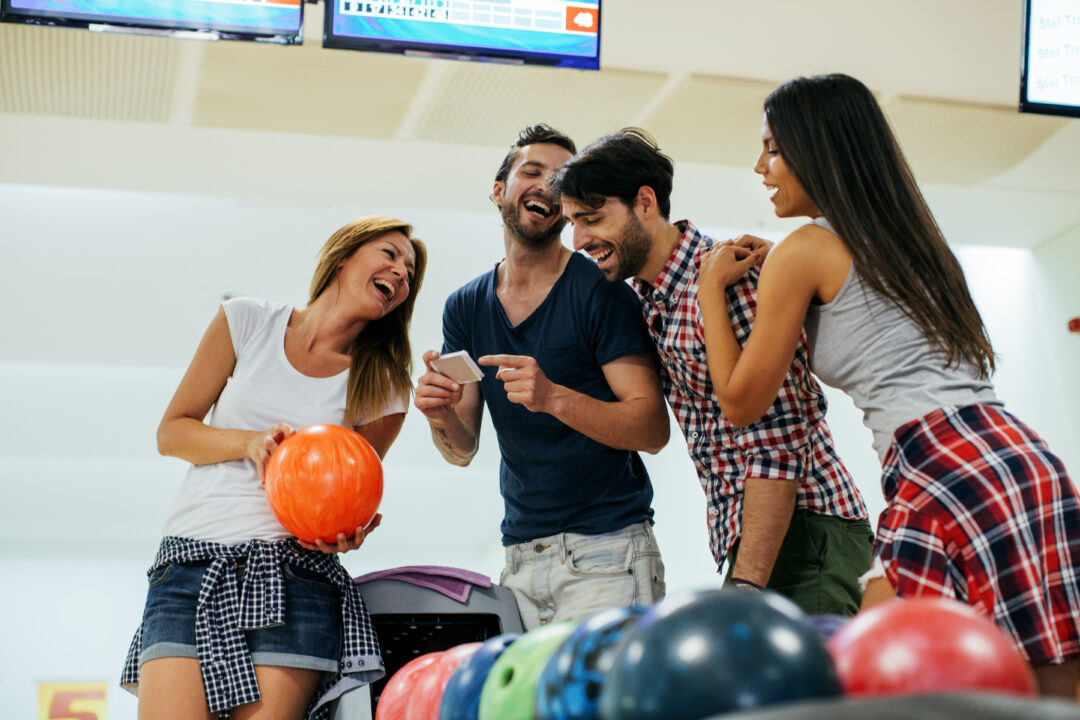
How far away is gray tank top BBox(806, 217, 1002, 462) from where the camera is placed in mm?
1688

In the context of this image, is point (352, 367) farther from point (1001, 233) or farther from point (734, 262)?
point (1001, 233)

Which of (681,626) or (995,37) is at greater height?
(995,37)

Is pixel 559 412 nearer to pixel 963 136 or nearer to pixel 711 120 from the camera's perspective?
pixel 711 120

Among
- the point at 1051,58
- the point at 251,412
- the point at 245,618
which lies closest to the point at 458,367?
the point at 251,412

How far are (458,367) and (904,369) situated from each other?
0.97 meters

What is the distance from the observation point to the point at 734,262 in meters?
2.06

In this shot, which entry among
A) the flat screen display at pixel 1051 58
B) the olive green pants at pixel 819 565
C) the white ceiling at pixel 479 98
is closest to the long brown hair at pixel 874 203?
the olive green pants at pixel 819 565

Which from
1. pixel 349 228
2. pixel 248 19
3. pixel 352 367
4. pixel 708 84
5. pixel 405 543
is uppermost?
pixel 708 84

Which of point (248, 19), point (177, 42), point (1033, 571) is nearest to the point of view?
point (1033, 571)

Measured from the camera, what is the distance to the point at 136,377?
6289 millimetres

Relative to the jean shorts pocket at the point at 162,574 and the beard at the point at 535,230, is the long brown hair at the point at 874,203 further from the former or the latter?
the jean shorts pocket at the point at 162,574

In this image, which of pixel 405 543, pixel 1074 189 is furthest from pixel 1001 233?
pixel 405 543

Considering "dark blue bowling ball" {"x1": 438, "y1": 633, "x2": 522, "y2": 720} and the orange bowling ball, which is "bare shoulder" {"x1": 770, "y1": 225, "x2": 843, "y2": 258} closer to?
"dark blue bowling ball" {"x1": 438, "y1": 633, "x2": 522, "y2": 720}

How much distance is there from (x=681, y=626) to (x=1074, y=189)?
5.49 metres
